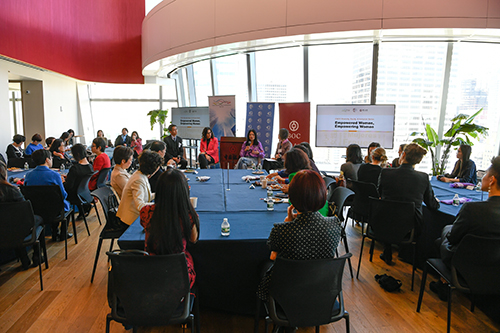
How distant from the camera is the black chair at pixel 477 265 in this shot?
6.51ft

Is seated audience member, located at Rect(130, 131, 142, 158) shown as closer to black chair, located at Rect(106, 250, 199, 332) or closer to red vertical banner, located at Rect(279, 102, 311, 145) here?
red vertical banner, located at Rect(279, 102, 311, 145)

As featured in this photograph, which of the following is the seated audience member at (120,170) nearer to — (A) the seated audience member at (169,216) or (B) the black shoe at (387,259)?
(A) the seated audience member at (169,216)

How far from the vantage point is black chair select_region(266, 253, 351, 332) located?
1612mm

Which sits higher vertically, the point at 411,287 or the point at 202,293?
the point at 202,293

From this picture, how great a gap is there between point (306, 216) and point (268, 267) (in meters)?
0.61

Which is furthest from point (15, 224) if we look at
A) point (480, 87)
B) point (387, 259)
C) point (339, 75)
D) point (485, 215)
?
point (480, 87)

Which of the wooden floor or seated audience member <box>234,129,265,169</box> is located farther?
seated audience member <box>234,129,265,169</box>

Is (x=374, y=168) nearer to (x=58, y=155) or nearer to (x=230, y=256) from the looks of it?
(x=230, y=256)

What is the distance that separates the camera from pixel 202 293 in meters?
2.44

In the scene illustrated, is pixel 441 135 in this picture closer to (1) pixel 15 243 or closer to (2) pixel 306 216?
(2) pixel 306 216

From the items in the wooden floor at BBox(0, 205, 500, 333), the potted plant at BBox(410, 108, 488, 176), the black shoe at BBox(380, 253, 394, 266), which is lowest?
the wooden floor at BBox(0, 205, 500, 333)

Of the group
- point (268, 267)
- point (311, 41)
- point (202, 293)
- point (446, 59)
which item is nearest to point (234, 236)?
point (268, 267)

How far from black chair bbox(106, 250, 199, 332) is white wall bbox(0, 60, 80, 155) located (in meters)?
8.75

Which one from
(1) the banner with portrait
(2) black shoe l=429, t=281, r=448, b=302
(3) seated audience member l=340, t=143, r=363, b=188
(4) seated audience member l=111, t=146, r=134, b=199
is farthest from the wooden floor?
(1) the banner with portrait
